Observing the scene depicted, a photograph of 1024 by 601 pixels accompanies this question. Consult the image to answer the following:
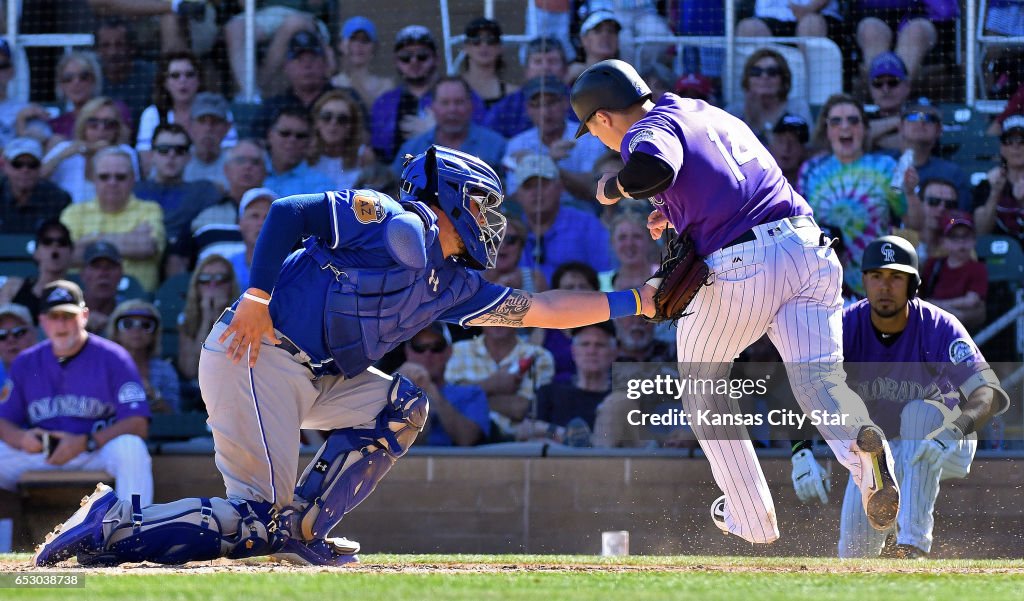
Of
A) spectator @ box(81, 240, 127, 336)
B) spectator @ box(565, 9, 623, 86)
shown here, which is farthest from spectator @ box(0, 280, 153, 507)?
spectator @ box(565, 9, 623, 86)

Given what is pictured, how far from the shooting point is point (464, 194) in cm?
495

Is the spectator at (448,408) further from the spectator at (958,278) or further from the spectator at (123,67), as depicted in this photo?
the spectator at (123,67)

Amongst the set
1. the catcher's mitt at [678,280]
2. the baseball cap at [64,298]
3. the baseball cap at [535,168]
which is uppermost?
the baseball cap at [535,168]

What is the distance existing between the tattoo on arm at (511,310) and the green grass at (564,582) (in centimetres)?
95

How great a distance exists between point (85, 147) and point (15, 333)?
1.53 meters

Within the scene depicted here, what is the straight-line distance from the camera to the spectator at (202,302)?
29.4 ft

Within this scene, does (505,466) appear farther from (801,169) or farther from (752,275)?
(752,275)

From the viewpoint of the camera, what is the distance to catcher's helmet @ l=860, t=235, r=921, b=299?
700 cm

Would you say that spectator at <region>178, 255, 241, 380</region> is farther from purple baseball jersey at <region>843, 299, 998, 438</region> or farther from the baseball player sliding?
purple baseball jersey at <region>843, 299, 998, 438</region>

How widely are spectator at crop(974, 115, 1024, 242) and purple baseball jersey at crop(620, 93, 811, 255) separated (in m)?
3.81

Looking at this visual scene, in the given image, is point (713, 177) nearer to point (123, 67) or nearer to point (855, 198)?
point (855, 198)

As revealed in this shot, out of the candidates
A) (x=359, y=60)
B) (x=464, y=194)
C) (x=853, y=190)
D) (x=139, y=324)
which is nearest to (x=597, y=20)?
(x=359, y=60)

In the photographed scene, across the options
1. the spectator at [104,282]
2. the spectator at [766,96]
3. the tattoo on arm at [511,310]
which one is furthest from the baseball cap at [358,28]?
the tattoo on arm at [511,310]

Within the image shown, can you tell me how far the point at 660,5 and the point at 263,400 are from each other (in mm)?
5433
